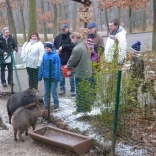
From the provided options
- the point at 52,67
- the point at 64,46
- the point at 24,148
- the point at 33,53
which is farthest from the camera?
the point at 64,46

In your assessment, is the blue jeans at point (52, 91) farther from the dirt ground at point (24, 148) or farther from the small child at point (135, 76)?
the small child at point (135, 76)

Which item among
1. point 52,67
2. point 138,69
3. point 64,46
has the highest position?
point 64,46

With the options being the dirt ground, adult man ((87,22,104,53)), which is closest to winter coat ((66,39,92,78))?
adult man ((87,22,104,53))

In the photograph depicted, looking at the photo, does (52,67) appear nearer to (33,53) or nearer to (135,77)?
(33,53)

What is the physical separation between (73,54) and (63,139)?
1741 mm

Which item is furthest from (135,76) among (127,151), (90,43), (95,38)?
(95,38)

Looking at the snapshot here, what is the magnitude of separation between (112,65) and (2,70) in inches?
187

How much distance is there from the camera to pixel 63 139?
581cm

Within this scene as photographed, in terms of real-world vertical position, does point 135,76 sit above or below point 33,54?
below

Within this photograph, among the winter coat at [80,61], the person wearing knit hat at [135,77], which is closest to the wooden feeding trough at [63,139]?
the person wearing knit hat at [135,77]

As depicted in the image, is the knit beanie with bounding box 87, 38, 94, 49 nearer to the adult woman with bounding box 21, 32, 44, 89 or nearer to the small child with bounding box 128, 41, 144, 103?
the adult woman with bounding box 21, 32, 44, 89

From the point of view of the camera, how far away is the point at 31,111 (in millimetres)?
6133

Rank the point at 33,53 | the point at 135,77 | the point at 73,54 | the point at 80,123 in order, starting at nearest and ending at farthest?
the point at 135,77 < the point at 80,123 < the point at 73,54 < the point at 33,53

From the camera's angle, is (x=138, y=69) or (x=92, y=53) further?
(x=92, y=53)
